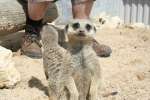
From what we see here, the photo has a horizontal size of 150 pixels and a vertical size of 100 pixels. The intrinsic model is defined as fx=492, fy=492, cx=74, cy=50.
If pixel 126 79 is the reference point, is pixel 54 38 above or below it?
above

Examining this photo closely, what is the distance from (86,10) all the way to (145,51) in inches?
41.3

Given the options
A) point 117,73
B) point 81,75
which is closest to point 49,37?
point 81,75

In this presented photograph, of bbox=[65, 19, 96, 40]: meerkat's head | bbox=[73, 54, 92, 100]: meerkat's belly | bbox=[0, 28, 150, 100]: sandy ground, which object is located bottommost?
bbox=[0, 28, 150, 100]: sandy ground

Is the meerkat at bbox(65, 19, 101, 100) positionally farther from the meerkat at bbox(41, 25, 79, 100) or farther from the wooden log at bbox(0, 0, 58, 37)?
the wooden log at bbox(0, 0, 58, 37)

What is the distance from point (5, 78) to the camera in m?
3.62

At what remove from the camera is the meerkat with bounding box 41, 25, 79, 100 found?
3.08 metres

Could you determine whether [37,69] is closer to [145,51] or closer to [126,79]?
[126,79]

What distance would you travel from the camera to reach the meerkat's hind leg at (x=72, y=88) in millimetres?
3055

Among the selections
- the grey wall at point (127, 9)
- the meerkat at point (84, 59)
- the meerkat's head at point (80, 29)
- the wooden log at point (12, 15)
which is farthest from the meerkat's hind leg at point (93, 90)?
the grey wall at point (127, 9)

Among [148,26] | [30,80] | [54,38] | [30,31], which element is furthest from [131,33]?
[54,38]

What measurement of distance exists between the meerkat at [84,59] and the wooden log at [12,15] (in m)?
1.45

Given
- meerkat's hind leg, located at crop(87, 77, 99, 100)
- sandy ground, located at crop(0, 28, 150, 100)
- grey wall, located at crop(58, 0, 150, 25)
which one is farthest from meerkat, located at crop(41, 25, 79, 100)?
grey wall, located at crop(58, 0, 150, 25)

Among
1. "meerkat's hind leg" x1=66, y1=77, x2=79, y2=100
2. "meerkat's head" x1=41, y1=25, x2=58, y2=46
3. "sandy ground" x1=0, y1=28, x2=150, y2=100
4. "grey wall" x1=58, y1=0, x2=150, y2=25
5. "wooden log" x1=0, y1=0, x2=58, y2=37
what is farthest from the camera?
"grey wall" x1=58, y1=0, x2=150, y2=25

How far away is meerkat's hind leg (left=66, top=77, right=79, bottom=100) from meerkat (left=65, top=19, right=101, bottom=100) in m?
0.08
